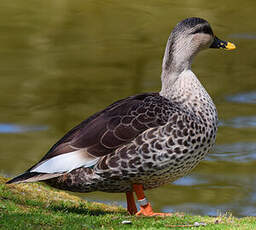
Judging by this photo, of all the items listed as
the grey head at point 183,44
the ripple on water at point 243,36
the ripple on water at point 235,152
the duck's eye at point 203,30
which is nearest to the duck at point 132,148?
the grey head at point 183,44

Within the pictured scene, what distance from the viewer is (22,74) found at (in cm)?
1906

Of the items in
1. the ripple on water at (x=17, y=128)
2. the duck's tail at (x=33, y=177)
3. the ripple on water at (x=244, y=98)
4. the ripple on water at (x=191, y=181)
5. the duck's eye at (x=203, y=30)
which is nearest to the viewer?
the duck's tail at (x=33, y=177)

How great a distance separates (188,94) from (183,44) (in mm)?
604

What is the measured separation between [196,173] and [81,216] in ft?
23.7

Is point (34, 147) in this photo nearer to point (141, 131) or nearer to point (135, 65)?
point (135, 65)

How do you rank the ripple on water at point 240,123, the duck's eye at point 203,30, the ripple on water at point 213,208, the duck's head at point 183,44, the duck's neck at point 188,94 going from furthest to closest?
the ripple on water at point 240,123 < the ripple on water at point 213,208 < the duck's eye at point 203,30 < the duck's head at point 183,44 < the duck's neck at point 188,94

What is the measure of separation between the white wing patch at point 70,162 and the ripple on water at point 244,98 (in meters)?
10.8

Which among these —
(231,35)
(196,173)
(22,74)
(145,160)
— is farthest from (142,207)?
(231,35)

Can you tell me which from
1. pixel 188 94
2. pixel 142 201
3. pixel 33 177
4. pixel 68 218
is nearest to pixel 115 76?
pixel 188 94

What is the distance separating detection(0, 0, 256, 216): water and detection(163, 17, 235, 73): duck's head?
4.09 metres

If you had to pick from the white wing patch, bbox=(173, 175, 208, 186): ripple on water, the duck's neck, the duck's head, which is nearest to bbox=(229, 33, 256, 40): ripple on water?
bbox=(173, 175, 208, 186): ripple on water

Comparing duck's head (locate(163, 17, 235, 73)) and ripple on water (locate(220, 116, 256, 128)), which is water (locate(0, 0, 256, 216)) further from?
duck's head (locate(163, 17, 235, 73))

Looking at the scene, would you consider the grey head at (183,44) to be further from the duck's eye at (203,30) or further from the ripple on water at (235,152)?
the ripple on water at (235,152)

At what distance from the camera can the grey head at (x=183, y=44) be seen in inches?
304
